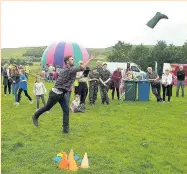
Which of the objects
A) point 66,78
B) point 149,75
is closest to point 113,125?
point 66,78

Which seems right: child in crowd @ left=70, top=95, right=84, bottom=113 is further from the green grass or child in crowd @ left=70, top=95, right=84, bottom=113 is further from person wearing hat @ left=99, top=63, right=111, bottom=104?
person wearing hat @ left=99, top=63, right=111, bottom=104

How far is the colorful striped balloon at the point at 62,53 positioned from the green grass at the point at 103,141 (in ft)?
71.6

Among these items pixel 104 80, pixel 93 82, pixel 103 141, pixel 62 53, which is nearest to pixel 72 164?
pixel 103 141

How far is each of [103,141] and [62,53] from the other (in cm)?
2791

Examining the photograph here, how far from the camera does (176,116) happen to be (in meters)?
13.6

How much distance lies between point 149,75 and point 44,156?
11.6m

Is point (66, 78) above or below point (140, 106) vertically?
above

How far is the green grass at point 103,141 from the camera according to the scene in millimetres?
7051

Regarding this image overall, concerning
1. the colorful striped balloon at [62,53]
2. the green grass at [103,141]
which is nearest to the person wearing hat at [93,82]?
the green grass at [103,141]

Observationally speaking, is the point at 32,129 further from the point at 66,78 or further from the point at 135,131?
the point at 135,131

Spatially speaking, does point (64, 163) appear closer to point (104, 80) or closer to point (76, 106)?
point (76, 106)

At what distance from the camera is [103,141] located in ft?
29.9

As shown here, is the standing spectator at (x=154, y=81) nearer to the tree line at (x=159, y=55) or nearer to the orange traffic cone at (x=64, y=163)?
the orange traffic cone at (x=64, y=163)

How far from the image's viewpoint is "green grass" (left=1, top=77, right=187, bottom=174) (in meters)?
7.05
